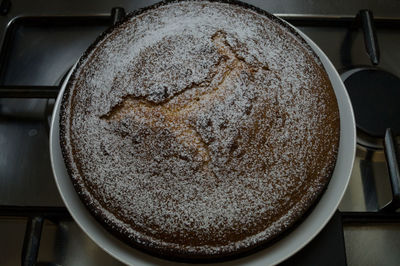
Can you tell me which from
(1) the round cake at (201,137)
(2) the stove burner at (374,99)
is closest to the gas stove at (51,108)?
(2) the stove burner at (374,99)

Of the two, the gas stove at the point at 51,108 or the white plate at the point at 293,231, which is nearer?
the white plate at the point at 293,231

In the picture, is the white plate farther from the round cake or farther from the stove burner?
the stove burner

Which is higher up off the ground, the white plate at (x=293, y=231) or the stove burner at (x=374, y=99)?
the stove burner at (x=374, y=99)

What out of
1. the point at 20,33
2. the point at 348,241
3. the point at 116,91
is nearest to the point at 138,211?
the point at 116,91

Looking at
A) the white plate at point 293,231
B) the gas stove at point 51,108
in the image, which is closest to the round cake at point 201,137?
the white plate at point 293,231

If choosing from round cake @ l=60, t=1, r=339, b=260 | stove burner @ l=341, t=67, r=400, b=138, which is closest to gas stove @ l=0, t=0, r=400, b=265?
stove burner @ l=341, t=67, r=400, b=138

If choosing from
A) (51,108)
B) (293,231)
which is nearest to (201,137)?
(293,231)

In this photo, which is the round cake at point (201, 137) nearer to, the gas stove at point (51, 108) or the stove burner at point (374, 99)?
the gas stove at point (51, 108)
